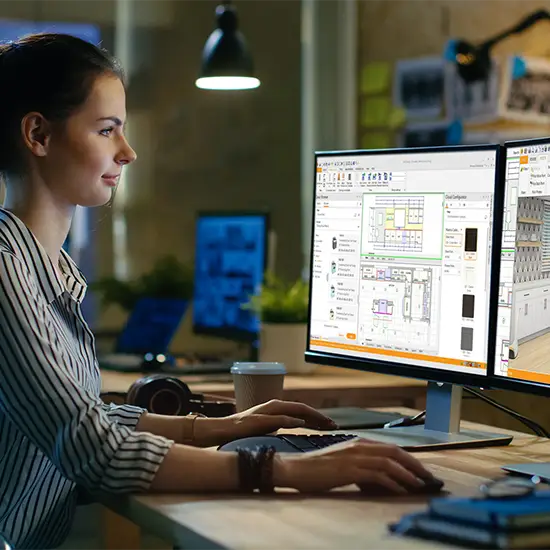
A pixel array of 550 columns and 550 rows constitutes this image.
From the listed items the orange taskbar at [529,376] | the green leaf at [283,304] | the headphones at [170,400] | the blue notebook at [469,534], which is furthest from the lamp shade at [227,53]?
the blue notebook at [469,534]

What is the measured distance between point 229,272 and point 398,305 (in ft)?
4.64

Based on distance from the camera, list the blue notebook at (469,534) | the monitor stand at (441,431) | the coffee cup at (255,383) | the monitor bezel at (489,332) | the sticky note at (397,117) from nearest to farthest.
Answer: the blue notebook at (469,534), the monitor bezel at (489,332), the monitor stand at (441,431), the coffee cup at (255,383), the sticky note at (397,117)

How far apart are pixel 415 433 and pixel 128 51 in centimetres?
266

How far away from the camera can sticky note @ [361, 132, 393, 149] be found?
13.9 feet

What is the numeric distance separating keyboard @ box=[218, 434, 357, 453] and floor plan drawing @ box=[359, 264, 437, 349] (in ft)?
0.74

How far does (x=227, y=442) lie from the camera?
1.66 m

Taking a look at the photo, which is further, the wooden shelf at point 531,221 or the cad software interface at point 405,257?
the cad software interface at point 405,257

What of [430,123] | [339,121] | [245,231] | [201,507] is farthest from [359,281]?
[339,121]

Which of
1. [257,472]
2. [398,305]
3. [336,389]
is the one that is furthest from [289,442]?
[336,389]

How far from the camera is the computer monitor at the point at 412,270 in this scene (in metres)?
1.67

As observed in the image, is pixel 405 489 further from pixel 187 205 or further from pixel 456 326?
pixel 187 205

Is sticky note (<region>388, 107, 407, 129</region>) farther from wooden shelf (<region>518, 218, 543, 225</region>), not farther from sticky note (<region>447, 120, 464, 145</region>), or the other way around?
wooden shelf (<region>518, 218, 543, 225</region>)

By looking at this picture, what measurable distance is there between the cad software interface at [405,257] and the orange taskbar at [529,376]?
0.07m

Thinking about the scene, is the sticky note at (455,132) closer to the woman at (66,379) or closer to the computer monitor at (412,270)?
the computer monitor at (412,270)
